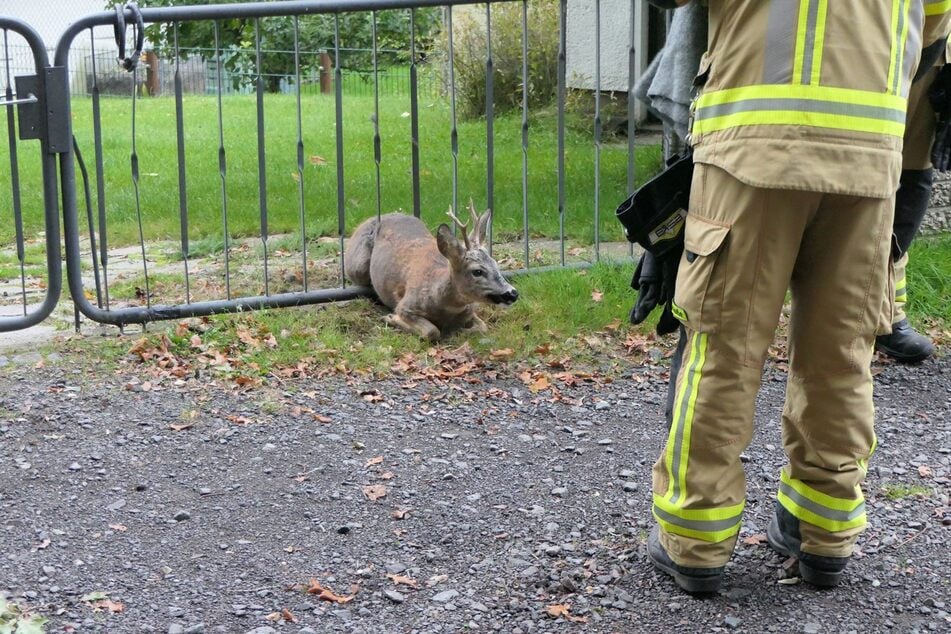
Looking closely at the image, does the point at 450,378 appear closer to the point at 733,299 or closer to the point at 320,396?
the point at 320,396

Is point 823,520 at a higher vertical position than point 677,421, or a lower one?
lower

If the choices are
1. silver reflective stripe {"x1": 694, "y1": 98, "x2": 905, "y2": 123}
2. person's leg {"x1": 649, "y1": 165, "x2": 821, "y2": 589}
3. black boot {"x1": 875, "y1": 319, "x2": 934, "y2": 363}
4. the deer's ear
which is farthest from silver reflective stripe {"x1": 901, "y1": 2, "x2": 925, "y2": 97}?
the deer's ear

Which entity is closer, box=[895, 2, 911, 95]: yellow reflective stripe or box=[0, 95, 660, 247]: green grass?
box=[895, 2, 911, 95]: yellow reflective stripe

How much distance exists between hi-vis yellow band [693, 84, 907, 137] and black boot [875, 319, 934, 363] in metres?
3.30

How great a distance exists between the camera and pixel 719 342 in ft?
11.9

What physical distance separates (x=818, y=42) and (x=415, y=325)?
411cm

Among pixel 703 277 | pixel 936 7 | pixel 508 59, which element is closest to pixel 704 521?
pixel 703 277

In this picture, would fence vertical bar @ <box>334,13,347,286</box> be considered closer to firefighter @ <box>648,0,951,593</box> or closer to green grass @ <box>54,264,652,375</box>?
green grass @ <box>54,264,652,375</box>

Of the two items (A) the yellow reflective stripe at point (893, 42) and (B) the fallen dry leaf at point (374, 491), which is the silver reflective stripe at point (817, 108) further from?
(B) the fallen dry leaf at point (374, 491)

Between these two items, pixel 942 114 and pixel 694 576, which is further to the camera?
pixel 942 114

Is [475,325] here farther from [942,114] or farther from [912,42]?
[912,42]

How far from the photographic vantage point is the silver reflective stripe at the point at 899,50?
3.45 meters

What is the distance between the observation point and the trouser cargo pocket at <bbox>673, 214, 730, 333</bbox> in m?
3.58

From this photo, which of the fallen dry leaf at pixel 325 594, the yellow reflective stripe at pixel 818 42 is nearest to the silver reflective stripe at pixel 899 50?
the yellow reflective stripe at pixel 818 42
